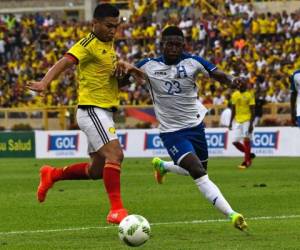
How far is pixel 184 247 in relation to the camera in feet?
32.1

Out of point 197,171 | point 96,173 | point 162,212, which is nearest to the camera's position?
point 197,171

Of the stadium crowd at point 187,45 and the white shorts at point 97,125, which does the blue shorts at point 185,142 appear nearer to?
the white shorts at point 97,125

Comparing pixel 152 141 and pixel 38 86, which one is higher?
pixel 38 86

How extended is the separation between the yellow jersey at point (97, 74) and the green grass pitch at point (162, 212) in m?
1.54

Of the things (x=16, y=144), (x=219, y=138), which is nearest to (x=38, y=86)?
(x=219, y=138)

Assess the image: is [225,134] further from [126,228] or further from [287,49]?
[126,228]

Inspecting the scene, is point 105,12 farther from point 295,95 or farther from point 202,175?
point 295,95

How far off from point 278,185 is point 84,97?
766 centimetres

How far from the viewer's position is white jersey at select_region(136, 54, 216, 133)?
12.3m

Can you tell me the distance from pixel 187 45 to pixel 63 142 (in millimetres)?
9234

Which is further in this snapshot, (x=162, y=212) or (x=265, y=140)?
(x=265, y=140)

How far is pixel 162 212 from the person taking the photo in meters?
13.7

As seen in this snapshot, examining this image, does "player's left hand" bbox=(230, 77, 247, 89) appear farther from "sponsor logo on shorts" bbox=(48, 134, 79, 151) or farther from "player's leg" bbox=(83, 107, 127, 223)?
"sponsor logo on shorts" bbox=(48, 134, 79, 151)

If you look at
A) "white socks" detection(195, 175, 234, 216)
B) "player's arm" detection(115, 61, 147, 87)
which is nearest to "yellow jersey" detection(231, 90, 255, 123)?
"player's arm" detection(115, 61, 147, 87)
